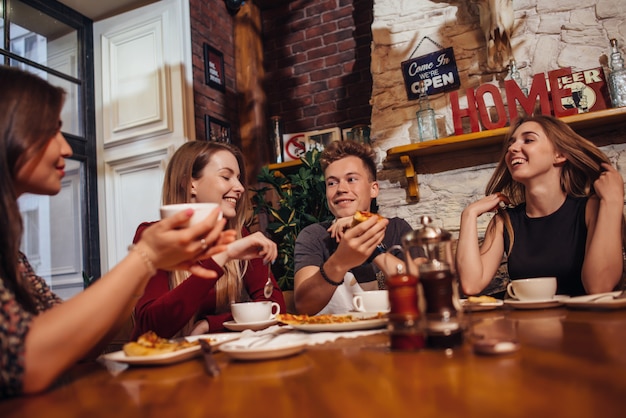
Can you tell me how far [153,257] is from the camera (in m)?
0.84

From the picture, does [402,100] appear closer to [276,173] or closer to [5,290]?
[276,173]

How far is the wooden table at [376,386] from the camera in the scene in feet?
1.63

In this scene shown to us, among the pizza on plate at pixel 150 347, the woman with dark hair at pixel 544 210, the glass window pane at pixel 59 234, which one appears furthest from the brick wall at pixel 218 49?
the pizza on plate at pixel 150 347

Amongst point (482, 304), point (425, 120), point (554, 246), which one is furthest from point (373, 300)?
point (425, 120)

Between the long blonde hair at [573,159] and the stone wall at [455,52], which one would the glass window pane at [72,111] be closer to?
the stone wall at [455,52]

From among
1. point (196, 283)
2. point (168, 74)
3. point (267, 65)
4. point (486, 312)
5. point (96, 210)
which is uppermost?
point (267, 65)

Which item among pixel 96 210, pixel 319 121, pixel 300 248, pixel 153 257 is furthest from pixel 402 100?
pixel 153 257

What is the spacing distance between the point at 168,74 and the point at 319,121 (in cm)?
135

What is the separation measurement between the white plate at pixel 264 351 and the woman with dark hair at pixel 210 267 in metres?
0.54

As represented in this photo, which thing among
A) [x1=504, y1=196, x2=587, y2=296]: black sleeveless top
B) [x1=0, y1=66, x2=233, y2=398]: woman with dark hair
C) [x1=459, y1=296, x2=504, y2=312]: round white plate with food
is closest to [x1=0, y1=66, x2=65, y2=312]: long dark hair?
[x1=0, y1=66, x2=233, y2=398]: woman with dark hair

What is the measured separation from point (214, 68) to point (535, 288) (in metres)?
3.33

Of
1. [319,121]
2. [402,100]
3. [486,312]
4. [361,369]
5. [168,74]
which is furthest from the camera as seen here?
[319,121]

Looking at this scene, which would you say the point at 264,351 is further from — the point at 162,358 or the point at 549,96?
the point at 549,96

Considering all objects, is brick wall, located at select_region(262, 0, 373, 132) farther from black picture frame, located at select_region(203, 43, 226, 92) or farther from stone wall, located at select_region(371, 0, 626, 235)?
stone wall, located at select_region(371, 0, 626, 235)
